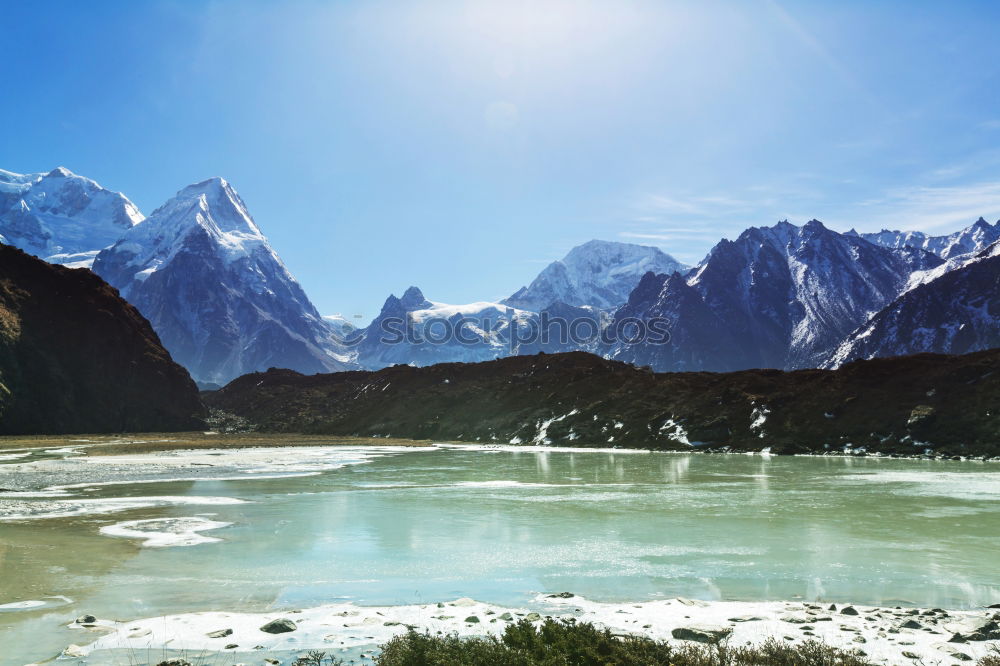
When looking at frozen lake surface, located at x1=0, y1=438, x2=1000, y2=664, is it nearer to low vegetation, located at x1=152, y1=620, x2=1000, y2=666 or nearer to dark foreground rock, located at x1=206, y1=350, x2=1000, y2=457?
low vegetation, located at x1=152, y1=620, x2=1000, y2=666

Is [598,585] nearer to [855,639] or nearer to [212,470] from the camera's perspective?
[855,639]

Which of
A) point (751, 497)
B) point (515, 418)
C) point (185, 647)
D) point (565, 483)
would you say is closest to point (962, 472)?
point (751, 497)

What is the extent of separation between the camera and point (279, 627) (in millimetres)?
12961

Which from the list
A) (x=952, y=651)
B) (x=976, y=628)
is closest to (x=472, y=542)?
(x=976, y=628)

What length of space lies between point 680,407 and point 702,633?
79.5m

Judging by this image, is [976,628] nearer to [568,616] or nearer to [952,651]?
[952,651]

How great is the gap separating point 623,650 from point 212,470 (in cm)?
5063

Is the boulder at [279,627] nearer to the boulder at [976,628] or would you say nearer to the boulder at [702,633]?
the boulder at [702,633]

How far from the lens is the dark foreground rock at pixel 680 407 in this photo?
6875 centimetres

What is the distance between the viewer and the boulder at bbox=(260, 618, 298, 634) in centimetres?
1289

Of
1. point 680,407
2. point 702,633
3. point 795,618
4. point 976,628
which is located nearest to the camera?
point 976,628

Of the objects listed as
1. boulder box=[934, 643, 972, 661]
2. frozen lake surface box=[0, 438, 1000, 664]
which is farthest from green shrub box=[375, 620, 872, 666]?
frozen lake surface box=[0, 438, 1000, 664]

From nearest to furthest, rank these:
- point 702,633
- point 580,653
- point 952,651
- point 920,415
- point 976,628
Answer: point 580,653 < point 952,651 < point 976,628 < point 702,633 < point 920,415

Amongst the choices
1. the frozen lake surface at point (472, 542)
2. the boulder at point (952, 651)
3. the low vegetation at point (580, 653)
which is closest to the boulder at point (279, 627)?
the low vegetation at point (580, 653)
